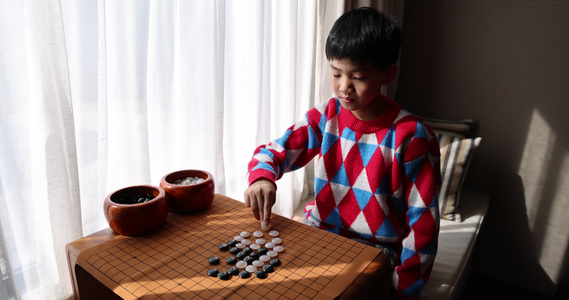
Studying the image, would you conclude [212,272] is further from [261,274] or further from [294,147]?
[294,147]

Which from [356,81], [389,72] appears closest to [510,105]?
[389,72]

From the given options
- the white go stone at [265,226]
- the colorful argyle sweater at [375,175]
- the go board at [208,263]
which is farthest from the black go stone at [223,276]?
the colorful argyle sweater at [375,175]

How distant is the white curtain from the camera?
2.54 ft

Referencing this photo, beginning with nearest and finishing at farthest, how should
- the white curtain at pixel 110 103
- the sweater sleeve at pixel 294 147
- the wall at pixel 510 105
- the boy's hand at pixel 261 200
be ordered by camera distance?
1. the white curtain at pixel 110 103
2. the boy's hand at pixel 261 200
3. the sweater sleeve at pixel 294 147
4. the wall at pixel 510 105

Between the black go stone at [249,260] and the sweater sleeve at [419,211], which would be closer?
the black go stone at [249,260]

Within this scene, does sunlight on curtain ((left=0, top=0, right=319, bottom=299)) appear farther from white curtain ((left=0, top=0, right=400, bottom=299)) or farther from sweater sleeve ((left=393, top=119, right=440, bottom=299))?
sweater sleeve ((left=393, top=119, right=440, bottom=299))

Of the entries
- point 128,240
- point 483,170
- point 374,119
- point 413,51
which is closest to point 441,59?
point 413,51

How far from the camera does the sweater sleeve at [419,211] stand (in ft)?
2.91

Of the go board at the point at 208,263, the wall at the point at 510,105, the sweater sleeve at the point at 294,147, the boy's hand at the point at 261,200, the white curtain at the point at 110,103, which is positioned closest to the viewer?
the go board at the point at 208,263

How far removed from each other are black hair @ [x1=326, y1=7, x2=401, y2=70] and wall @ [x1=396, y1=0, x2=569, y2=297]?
3.87 feet

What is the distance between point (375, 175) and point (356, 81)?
26cm

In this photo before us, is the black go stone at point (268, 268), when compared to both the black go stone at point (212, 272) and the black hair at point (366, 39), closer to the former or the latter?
the black go stone at point (212, 272)

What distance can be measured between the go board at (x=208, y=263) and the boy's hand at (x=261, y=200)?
0.09ft

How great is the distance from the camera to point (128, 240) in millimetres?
Result: 795
